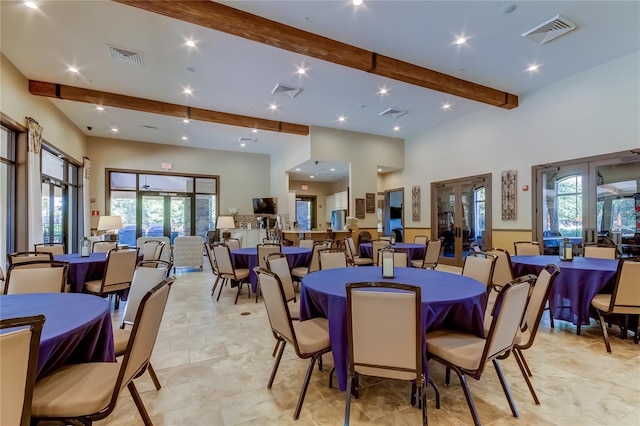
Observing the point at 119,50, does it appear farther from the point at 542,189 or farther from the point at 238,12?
the point at 542,189

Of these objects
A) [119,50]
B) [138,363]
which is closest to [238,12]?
[119,50]

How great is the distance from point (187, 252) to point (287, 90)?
185 inches

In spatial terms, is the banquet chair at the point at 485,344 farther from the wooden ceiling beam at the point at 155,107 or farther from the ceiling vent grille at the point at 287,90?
the wooden ceiling beam at the point at 155,107

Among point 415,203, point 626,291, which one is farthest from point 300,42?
point 415,203

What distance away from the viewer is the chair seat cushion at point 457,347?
1.84 m

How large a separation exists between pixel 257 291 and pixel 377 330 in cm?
373

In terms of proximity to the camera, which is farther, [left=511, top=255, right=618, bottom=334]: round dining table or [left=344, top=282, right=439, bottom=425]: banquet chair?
[left=511, top=255, right=618, bottom=334]: round dining table

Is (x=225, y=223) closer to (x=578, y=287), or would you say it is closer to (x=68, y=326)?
(x=68, y=326)

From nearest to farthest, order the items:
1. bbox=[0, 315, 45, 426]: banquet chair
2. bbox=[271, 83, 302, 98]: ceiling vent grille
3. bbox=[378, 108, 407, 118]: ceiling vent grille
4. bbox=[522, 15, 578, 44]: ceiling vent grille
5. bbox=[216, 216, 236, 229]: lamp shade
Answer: bbox=[0, 315, 45, 426]: banquet chair
bbox=[522, 15, 578, 44]: ceiling vent grille
bbox=[271, 83, 302, 98]: ceiling vent grille
bbox=[378, 108, 407, 118]: ceiling vent grille
bbox=[216, 216, 236, 229]: lamp shade

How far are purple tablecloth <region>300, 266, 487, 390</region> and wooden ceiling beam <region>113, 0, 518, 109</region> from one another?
3410 millimetres

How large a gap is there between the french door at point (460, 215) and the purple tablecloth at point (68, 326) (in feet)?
26.2

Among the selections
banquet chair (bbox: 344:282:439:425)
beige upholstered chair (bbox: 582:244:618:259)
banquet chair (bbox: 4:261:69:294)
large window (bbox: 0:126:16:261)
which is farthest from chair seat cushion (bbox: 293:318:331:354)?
large window (bbox: 0:126:16:261)

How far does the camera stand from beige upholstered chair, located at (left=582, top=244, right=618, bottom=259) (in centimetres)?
449

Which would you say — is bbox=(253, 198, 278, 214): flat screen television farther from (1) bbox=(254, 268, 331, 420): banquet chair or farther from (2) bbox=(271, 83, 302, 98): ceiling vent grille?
(1) bbox=(254, 268, 331, 420): banquet chair
